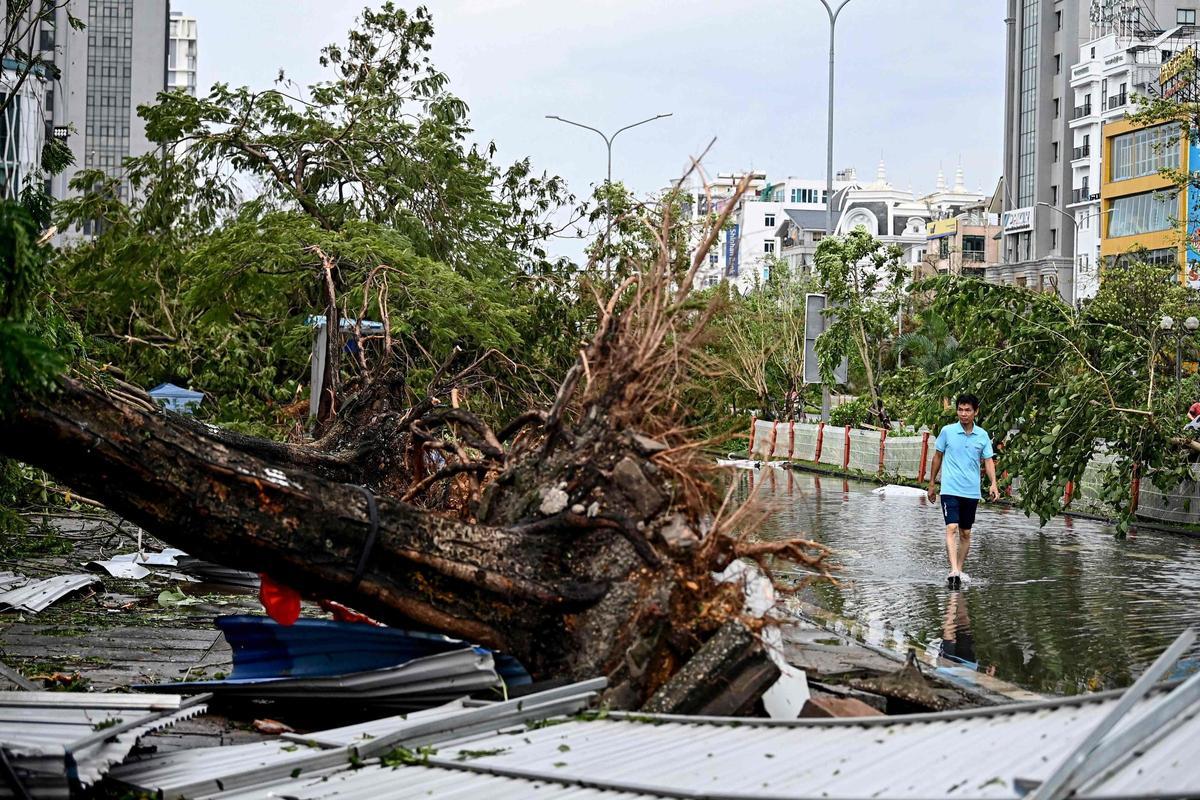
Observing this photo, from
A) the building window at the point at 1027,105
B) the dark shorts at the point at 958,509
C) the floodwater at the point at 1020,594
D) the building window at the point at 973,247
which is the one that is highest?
the building window at the point at 1027,105

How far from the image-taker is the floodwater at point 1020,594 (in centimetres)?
948

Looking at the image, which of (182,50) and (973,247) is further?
(182,50)

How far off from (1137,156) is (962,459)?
56.2 metres

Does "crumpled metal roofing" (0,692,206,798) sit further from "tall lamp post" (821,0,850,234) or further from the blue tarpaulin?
"tall lamp post" (821,0,850,234)

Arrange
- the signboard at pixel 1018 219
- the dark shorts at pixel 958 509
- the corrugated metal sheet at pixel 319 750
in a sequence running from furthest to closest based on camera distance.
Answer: the signboard at pixel 1018 219 < the dark shorts at pixel 958 509 < the corrugated metal sheet at pixel 319 750

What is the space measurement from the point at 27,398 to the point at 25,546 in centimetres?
870

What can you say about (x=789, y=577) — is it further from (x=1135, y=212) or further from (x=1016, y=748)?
(x=1135, y=212)

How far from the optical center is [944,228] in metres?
108

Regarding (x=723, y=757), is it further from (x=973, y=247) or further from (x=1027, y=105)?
(x=973, y=247)

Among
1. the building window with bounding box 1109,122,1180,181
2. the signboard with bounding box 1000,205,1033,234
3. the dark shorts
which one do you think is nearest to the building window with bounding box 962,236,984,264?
A: the signboard with bounding box 1000,205,1033,234

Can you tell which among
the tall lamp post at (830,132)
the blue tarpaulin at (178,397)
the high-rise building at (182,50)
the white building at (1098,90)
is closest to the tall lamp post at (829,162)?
the tall lamp post at (830,132)

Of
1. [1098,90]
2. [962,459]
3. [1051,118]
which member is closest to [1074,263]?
Result: [1098,90]

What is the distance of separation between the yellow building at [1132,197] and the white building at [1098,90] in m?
6.15

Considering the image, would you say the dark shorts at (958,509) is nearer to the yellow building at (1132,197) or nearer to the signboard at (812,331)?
the signboard at (812,331)
